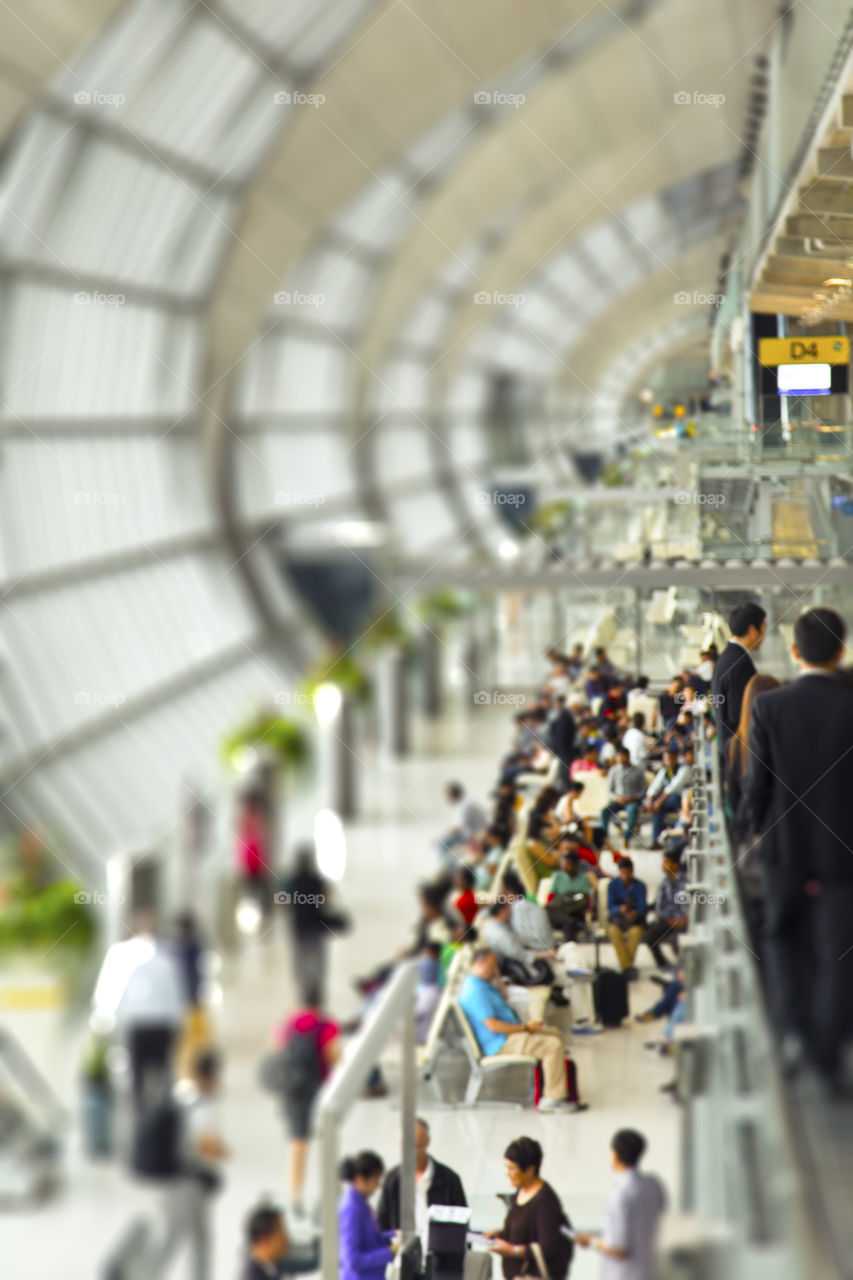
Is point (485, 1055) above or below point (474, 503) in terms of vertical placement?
below

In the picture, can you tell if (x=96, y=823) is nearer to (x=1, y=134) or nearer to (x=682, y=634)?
(x=1, y=134)

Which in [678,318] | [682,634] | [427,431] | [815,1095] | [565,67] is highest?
[427,431]

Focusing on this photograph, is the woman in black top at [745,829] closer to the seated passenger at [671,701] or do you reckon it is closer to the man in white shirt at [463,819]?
the seated passenger at [671,701]

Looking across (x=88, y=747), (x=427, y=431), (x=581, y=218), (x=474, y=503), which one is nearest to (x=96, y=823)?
(x=88, y=747)

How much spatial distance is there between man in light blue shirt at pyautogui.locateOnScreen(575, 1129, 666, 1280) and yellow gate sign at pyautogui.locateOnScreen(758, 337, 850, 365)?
2.99m

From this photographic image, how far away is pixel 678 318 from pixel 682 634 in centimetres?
134

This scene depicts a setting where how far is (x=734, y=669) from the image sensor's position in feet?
16.8

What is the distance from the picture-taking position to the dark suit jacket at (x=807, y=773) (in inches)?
163

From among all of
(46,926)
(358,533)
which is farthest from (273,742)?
(358,533)

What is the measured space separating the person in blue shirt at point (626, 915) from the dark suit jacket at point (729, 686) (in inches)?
23.8

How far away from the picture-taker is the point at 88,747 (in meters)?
16.9

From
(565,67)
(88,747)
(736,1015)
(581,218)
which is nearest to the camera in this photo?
(736,1015)

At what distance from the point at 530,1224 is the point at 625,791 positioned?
165 centimetres

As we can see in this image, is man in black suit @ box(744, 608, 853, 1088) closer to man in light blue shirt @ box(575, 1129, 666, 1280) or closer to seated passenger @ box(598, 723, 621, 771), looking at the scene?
man in light blue shirt @ box(575, 1129, 666, 1280)
